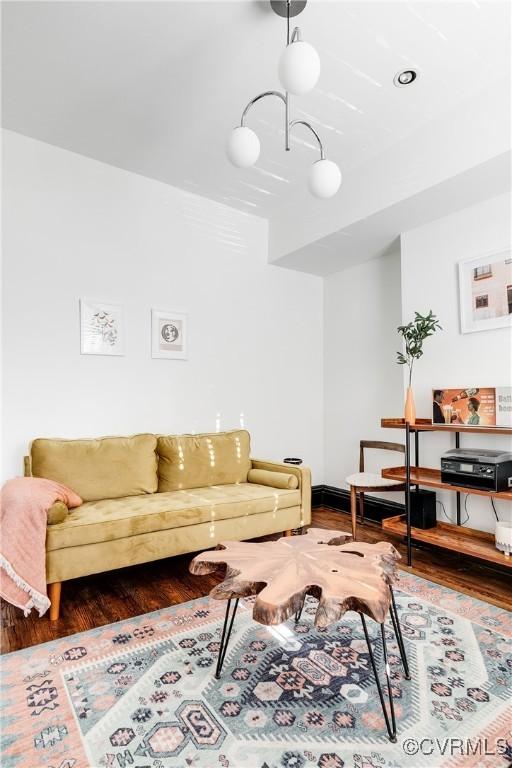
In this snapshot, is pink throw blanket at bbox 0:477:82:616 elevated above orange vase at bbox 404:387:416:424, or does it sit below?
below

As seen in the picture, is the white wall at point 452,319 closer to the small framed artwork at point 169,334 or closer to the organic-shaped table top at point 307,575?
the organic-shaped table top at point 307,575

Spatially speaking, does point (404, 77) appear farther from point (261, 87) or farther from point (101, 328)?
point (101, 328)

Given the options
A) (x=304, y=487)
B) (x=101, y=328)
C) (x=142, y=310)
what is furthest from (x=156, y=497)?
(x=142, y=310)

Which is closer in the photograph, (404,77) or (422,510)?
(404,77)

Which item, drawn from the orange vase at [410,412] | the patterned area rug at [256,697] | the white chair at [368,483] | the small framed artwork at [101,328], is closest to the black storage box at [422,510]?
the white chair at [368,483]

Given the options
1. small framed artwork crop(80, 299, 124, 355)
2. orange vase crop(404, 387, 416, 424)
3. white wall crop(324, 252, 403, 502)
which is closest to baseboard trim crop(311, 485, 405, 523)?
white wall crop(324, 252, 403, 502)

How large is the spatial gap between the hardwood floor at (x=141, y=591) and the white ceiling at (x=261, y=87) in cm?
249

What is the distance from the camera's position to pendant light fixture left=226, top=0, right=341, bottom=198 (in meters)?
1.61

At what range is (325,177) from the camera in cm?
207

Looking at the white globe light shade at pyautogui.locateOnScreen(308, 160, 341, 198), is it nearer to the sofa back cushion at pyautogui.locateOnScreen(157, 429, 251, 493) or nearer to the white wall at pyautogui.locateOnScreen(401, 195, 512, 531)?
the white wall at pyautogui.locateOnScreen(401, 195, 512, 531)

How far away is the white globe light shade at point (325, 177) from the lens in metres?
2.07

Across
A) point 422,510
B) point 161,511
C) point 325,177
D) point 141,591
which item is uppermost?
point 325,177

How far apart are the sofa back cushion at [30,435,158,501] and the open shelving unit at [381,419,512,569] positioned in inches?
A: 70.0

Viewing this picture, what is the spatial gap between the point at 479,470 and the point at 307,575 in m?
1.57
